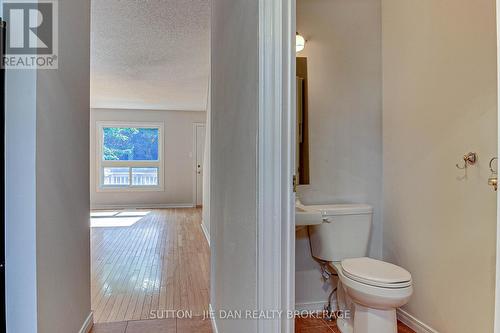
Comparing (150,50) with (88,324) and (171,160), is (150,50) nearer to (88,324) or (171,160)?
(88,324)

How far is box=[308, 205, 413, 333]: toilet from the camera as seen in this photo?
1.53 metres

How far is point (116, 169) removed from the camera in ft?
22.1

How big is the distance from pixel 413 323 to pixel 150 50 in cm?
349

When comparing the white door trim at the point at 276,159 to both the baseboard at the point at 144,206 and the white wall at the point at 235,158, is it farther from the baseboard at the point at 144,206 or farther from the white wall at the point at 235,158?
the baseboard at the point at 144,206

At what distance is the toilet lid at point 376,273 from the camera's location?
1.52 metres

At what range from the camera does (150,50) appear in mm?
3463

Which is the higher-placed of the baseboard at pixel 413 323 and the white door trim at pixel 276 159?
the white door trim at pixel 276 159

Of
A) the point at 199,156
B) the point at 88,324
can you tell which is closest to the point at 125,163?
the point at 199,156

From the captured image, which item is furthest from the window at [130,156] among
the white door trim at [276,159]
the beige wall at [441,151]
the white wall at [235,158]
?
the white door trim at [276,159]

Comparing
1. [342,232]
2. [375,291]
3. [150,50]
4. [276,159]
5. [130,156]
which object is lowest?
[375,291]

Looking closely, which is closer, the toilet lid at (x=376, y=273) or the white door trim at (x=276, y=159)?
the white door trim at (x=276, y=159)

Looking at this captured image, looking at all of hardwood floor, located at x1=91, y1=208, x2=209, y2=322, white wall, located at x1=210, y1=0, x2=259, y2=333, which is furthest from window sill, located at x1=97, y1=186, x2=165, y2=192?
white wall, located at x1=210, y1=0, x2=259, y2=333

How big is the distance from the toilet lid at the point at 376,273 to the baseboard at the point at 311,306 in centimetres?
51

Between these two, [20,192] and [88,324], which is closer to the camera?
[20,192]
